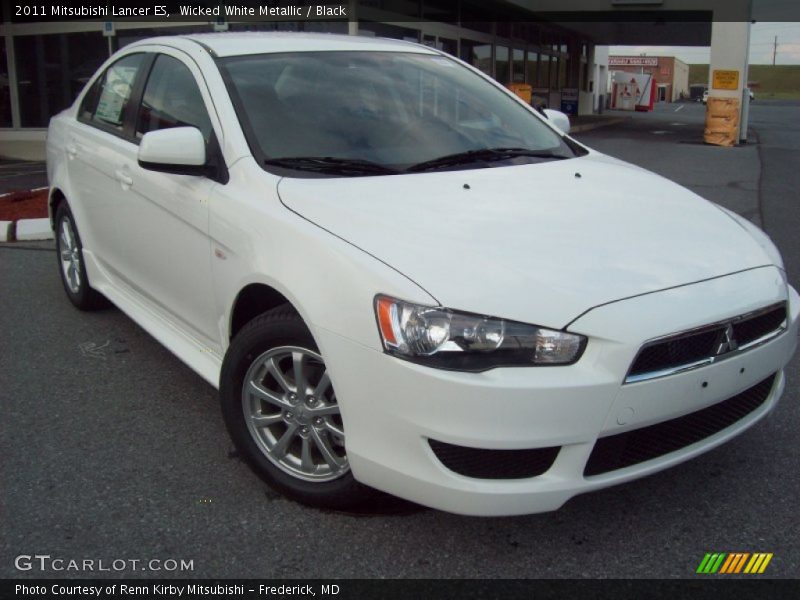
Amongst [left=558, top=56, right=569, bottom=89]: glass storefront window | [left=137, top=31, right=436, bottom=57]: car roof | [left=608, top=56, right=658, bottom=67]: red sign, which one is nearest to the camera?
[left=137, top=31, right=436, bottom=57]: car roof

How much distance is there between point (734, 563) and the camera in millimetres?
2508

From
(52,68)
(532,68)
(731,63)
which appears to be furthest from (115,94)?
(532,68)

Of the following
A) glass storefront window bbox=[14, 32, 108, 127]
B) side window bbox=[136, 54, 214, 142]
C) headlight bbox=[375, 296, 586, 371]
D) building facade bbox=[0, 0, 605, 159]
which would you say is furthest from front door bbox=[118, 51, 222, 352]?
glass storefront window bbox=[14, 32, 108, 127]

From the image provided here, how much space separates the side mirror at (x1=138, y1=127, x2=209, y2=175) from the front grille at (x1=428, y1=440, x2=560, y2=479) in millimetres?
1514

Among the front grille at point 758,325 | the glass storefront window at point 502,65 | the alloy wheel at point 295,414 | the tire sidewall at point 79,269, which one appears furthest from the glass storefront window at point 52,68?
the front grille at point 758,325

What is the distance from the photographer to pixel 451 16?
19.8m

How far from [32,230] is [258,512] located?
5.68 metres

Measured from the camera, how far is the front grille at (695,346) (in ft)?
7.63

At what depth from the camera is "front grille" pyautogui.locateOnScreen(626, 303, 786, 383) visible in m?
2.33

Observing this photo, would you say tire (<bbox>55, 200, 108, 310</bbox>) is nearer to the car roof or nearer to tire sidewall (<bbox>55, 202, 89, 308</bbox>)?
tire sidewall (<bbox>55, 202, 89, 308</bbox>)

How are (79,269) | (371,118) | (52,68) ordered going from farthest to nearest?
(52,68), (79,269), (371,118)

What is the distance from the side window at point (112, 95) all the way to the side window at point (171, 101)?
27 centimetres

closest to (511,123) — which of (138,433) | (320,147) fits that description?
(320,147)

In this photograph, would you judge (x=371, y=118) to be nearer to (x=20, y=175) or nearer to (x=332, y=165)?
(x=332, y=165)
